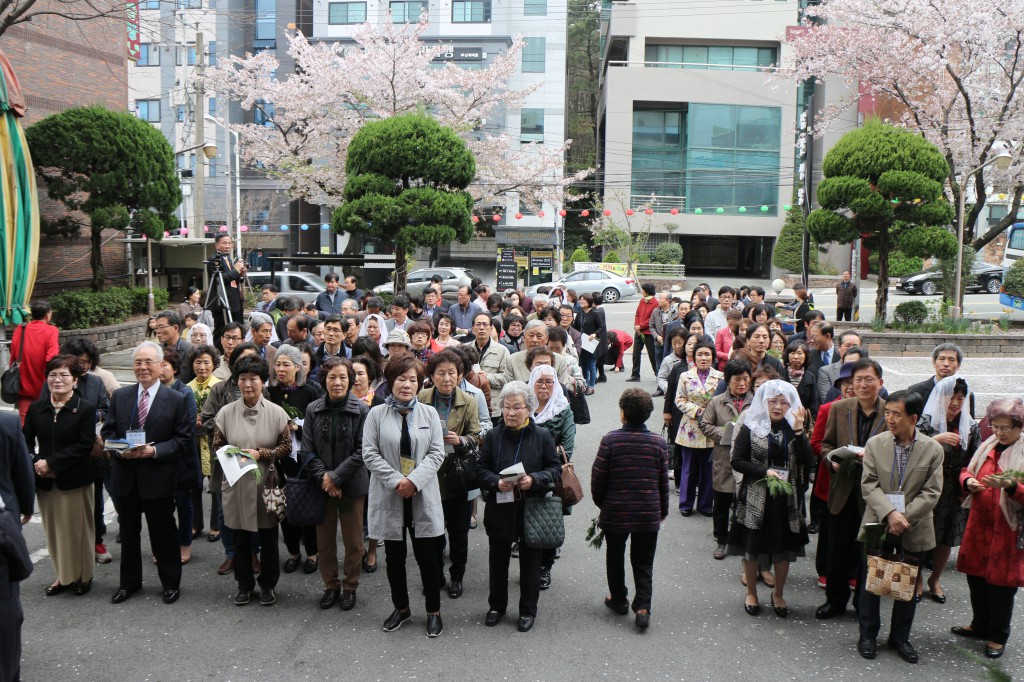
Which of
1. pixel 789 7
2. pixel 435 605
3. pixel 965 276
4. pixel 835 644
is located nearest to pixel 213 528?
pixel 435 605

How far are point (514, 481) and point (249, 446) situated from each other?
6.12 ft

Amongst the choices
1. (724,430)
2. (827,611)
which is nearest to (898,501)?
(827,611)

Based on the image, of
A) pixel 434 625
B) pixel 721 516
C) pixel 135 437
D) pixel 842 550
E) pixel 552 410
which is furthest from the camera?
pixel 721 516

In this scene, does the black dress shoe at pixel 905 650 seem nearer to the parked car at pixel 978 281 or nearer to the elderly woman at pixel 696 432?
the elderly woman at pixel 696 432

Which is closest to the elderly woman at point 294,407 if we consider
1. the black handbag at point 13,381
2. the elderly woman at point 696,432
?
the black handbag at point 13,381

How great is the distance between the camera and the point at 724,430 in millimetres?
6844

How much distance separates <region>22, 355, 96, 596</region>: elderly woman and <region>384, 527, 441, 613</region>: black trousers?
7.42ft

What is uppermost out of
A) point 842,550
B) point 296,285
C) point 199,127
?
point 199,127

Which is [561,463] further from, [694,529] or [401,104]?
[401,104]

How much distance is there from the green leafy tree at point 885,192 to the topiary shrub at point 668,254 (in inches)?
888

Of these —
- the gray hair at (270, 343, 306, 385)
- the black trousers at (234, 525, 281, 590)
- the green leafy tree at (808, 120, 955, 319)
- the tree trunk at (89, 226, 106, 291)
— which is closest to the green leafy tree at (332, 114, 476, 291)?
the tree trunk at (89, 226, 106, 291)

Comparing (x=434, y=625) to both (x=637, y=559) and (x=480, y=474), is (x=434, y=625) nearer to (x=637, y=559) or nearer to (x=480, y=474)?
(x=480, y=474)

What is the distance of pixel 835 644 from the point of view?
17.6 feet

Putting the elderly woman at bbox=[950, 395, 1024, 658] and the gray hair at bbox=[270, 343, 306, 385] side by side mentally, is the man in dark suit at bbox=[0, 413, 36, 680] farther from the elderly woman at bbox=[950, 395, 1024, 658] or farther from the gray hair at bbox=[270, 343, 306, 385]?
the elderly woman at bbox=[950, 395, 1024, 658]
